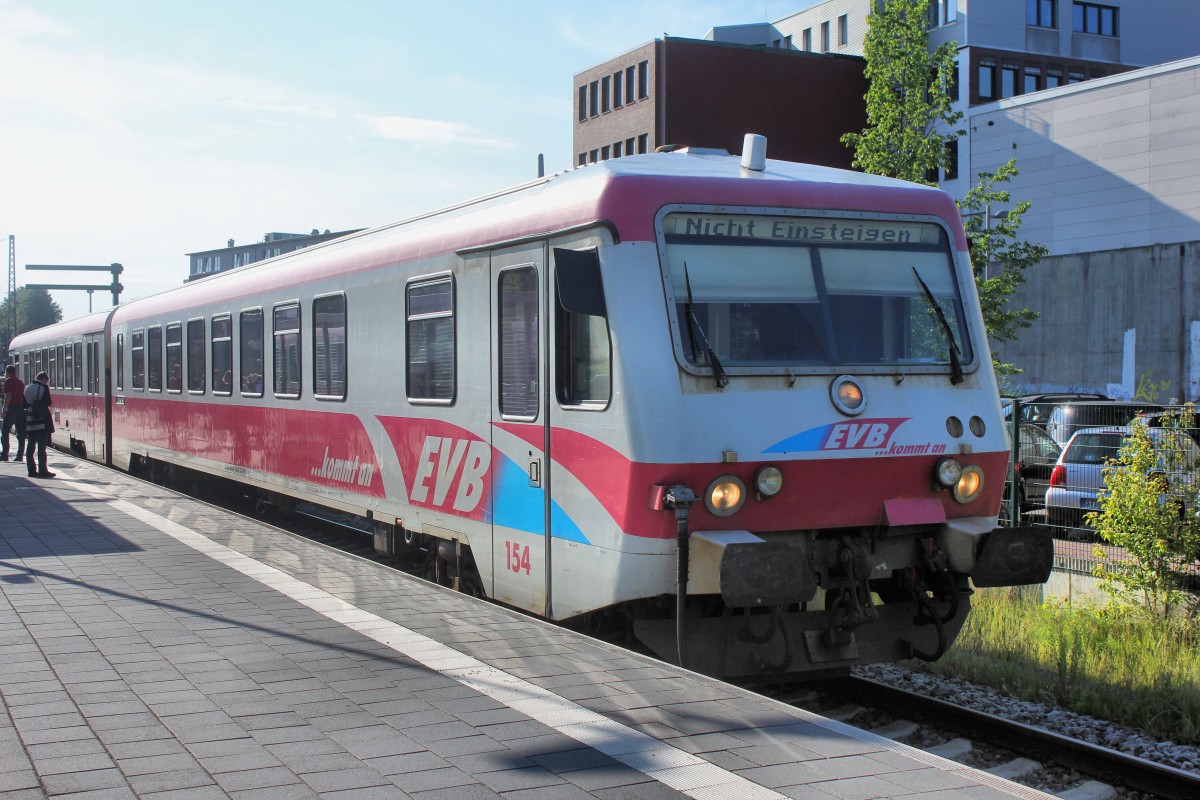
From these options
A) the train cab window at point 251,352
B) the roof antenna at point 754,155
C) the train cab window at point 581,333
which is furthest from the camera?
the train cab window at point 251,352

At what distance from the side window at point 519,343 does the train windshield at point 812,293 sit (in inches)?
48.9

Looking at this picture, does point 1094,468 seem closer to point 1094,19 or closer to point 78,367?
point 78,367

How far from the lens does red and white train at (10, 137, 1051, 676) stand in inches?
276

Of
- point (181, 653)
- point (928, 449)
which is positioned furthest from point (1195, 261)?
point (181, 653)

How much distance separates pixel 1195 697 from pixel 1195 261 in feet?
123

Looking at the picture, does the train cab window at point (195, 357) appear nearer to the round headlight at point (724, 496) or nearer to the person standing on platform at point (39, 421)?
the person standing on platform at point (39, 421)

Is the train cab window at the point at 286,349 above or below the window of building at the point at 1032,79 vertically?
below

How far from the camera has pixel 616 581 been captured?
711cm

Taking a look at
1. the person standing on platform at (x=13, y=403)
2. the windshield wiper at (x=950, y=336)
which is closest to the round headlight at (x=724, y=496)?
the windshield wiper at (x=950, y=336)

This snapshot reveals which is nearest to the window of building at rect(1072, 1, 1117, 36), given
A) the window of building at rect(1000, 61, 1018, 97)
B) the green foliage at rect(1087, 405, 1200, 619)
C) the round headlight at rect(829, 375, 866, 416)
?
the window of building at rect(1000, 61, 1018, 97)

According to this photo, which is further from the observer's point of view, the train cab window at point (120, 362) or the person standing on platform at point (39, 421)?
the train cab window at point (120, 362)

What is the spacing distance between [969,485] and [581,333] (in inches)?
99.1

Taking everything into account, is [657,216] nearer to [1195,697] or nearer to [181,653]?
[181,653]

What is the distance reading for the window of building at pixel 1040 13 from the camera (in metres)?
62.1
